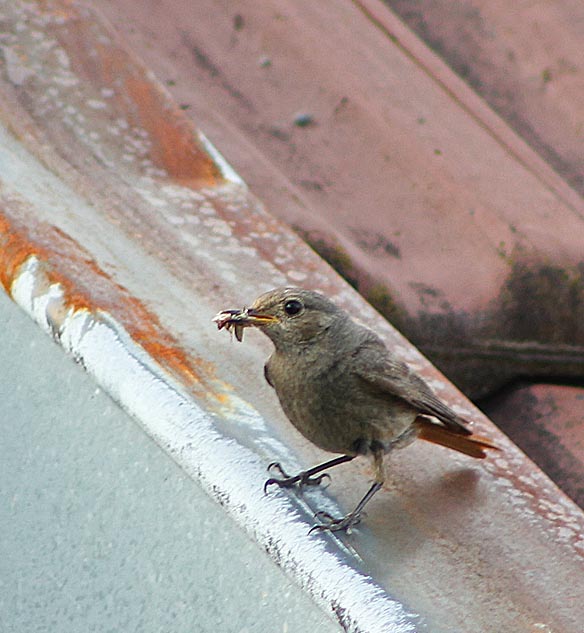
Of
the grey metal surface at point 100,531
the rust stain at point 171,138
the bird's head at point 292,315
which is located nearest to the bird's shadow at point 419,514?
the grey metal surface at point 100,531

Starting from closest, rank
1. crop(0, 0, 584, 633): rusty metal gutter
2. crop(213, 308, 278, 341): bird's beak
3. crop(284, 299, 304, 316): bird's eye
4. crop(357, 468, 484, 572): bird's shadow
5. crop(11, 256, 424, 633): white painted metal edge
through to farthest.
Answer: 1. crop(11, 256, 424, 633): white painted metal edge
2. crop(0, 0, 584, 633): rusty metal gutter
3. crop(357, 468, 484, 572): bird's shadow
4. crop(213, 308, 278, 341): bird's beak
5. crop(284, 299, 304, 316): bird's eye

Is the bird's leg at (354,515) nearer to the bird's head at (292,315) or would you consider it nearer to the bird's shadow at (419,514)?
the bird's shadow at (419,514)

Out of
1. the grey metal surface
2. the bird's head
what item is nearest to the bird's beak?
the bird's head

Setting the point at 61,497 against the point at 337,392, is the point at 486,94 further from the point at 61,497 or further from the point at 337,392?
the point at 61,497

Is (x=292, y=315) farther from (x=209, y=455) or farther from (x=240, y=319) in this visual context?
(x=209, y=455)

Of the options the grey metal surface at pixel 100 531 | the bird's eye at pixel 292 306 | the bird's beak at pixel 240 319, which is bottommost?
the grey metal surface at pixel 100 531

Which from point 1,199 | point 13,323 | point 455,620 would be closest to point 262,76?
point 1,199

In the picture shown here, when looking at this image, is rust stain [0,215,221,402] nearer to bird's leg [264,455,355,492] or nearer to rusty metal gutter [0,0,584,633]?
rusty metal gutter [0,0,584,633]
